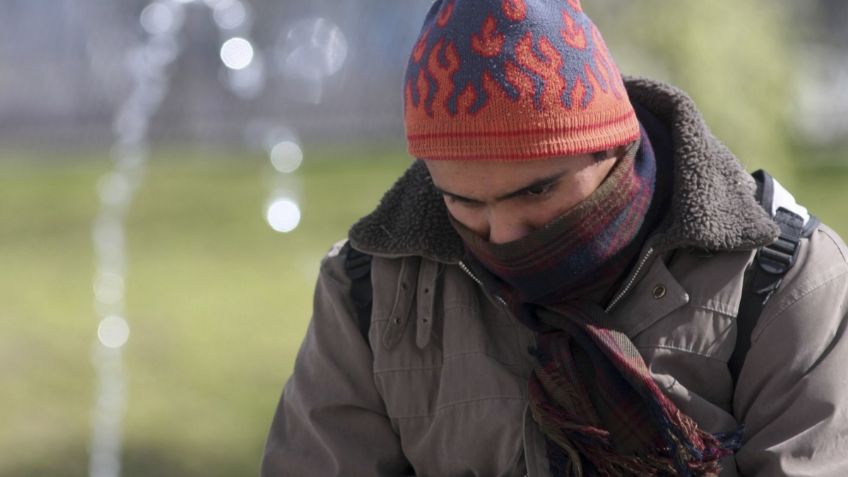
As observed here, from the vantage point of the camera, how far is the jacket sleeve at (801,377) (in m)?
2.25

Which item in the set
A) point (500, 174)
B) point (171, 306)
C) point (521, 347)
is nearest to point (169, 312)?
point (171, 306)

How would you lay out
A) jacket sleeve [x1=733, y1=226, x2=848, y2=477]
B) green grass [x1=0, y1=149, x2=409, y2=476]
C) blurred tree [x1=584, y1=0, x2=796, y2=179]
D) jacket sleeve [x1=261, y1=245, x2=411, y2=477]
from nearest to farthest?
jacket sleeve [x1=733, y1=226, x2=848, y2=477] → jacket sleeve [x1=261, y1=245, x2=411, y2=477] → green grass [x1=0, y1=149, x2=409, y2=476] → blurred tree [x1=584, y1=0, x2=796, y2=179]

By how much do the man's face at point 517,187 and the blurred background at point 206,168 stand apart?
305cm

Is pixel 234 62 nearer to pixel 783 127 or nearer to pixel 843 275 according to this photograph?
pixel 783 127

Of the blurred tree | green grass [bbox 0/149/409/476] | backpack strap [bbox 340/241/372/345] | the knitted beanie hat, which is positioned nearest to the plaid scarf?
the knitted beanie hat

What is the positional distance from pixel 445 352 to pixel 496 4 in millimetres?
693

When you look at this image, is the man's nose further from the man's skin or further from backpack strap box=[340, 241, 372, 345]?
backpack strap box=[340, 241, 372, 345]

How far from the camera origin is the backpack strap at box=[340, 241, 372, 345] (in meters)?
2.63

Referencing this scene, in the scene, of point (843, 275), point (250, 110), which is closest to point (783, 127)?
point (250, 110)

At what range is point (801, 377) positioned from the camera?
7.52 feet

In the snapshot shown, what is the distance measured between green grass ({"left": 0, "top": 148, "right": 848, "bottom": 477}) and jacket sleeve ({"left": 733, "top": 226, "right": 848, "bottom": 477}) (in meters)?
3.17

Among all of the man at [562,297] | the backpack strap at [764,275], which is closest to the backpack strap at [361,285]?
the man at [562,297]

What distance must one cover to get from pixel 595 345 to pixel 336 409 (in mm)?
570

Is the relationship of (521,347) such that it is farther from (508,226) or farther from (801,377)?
(801,377)
